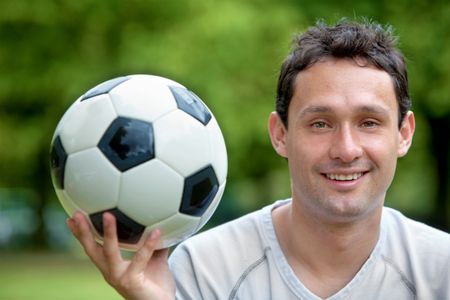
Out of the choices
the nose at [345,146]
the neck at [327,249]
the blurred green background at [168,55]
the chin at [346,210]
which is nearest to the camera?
the nose at [345,146]

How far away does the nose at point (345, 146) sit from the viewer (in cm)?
365

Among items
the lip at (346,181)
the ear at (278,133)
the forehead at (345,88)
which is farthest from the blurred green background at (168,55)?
the lip at (346,181)

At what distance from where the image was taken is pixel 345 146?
3660 mm

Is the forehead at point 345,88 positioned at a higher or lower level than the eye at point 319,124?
higher

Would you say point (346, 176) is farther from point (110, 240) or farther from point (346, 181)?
point (110, 240)

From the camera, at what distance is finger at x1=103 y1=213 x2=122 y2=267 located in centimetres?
335

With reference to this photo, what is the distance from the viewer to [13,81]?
16438 millimetres

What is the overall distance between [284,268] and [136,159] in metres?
1.08

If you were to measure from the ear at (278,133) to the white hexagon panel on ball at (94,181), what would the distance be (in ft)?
3.53

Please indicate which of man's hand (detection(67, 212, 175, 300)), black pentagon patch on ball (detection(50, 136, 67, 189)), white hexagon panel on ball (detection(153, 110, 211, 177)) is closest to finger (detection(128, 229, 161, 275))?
man's hand (detection(67, 212, 175, 300))

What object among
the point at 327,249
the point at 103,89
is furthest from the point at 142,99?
the point at 327,249

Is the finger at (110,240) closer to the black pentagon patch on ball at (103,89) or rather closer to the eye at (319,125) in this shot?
the black pentagon patch on ball at (103,89)

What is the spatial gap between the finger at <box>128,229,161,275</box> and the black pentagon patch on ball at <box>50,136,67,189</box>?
0.42 m

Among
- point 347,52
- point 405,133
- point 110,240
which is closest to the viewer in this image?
point 110,240
